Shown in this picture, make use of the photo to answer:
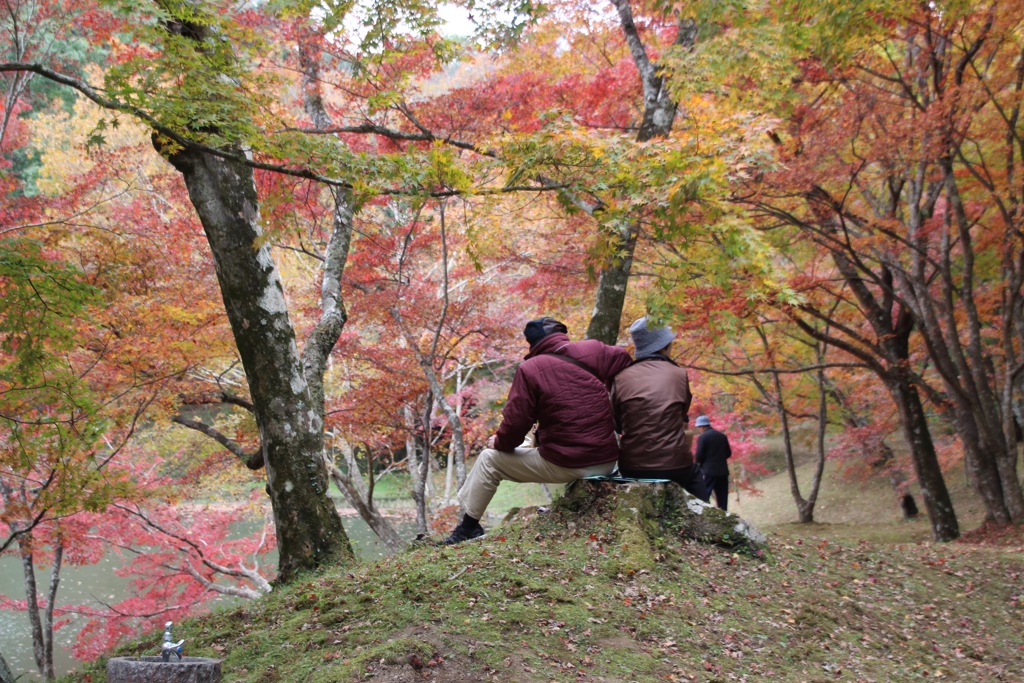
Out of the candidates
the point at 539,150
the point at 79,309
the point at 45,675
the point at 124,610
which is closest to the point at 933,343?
the point at 539,150

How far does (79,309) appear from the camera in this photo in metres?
4.21

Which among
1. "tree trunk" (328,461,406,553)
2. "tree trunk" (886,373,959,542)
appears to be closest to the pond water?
"tree trunk" (328,461,406,553)

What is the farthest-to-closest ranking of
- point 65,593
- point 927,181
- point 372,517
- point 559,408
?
point 65,593 < point 372,517 < point 927,181 < point 559,408

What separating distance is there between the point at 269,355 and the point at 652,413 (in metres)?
3.22

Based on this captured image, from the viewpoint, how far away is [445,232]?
9.23 meters

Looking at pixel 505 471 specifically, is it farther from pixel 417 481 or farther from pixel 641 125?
pixel 417 481

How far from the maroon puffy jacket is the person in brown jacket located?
0.80 ft

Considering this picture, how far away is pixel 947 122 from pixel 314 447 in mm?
7170

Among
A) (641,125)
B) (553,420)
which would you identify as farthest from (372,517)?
(641,125)

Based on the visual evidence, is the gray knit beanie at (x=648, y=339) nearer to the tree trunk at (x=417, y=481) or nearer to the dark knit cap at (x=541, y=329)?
the dark knit cap at (x=541, y=329)

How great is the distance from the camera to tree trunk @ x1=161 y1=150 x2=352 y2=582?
5.64m

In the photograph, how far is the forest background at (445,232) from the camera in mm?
4281

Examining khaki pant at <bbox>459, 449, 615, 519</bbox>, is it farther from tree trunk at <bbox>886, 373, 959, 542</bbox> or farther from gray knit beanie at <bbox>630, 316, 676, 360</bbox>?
tree trunk at <bbox>886, 373, 959, 542</bbox>

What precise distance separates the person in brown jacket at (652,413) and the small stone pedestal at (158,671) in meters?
2.95
